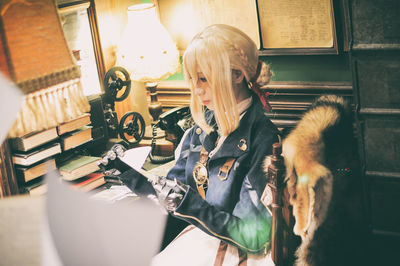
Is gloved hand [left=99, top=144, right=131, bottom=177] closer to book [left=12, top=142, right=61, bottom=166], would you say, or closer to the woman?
the woman

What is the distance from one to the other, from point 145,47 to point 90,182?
0.88 metres

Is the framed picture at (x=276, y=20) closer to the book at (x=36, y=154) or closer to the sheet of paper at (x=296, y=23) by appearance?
the sheet of paper at (x=296, y=23)

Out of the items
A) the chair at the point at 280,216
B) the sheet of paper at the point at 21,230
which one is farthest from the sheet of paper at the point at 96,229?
the chair at the point at 280,216

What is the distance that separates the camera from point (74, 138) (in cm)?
232

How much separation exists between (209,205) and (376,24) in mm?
A: 1112

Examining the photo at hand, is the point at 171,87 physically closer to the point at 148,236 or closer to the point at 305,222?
the point at 305,222

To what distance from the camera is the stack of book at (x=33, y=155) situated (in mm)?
2125

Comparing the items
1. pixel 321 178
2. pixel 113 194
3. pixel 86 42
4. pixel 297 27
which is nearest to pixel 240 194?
pixel 321 178

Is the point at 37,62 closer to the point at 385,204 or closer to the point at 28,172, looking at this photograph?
the point at 28,172

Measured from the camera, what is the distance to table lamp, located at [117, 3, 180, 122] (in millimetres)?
2803

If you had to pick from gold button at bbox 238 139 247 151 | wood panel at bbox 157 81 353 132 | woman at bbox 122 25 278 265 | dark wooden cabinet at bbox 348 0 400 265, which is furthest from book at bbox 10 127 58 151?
dark wooden cabinet at bbox 348 0 400 265

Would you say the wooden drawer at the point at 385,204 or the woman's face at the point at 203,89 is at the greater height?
the woman's face at the point at 203,89

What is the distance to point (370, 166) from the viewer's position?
240cm

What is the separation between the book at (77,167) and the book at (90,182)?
0.04 meters
